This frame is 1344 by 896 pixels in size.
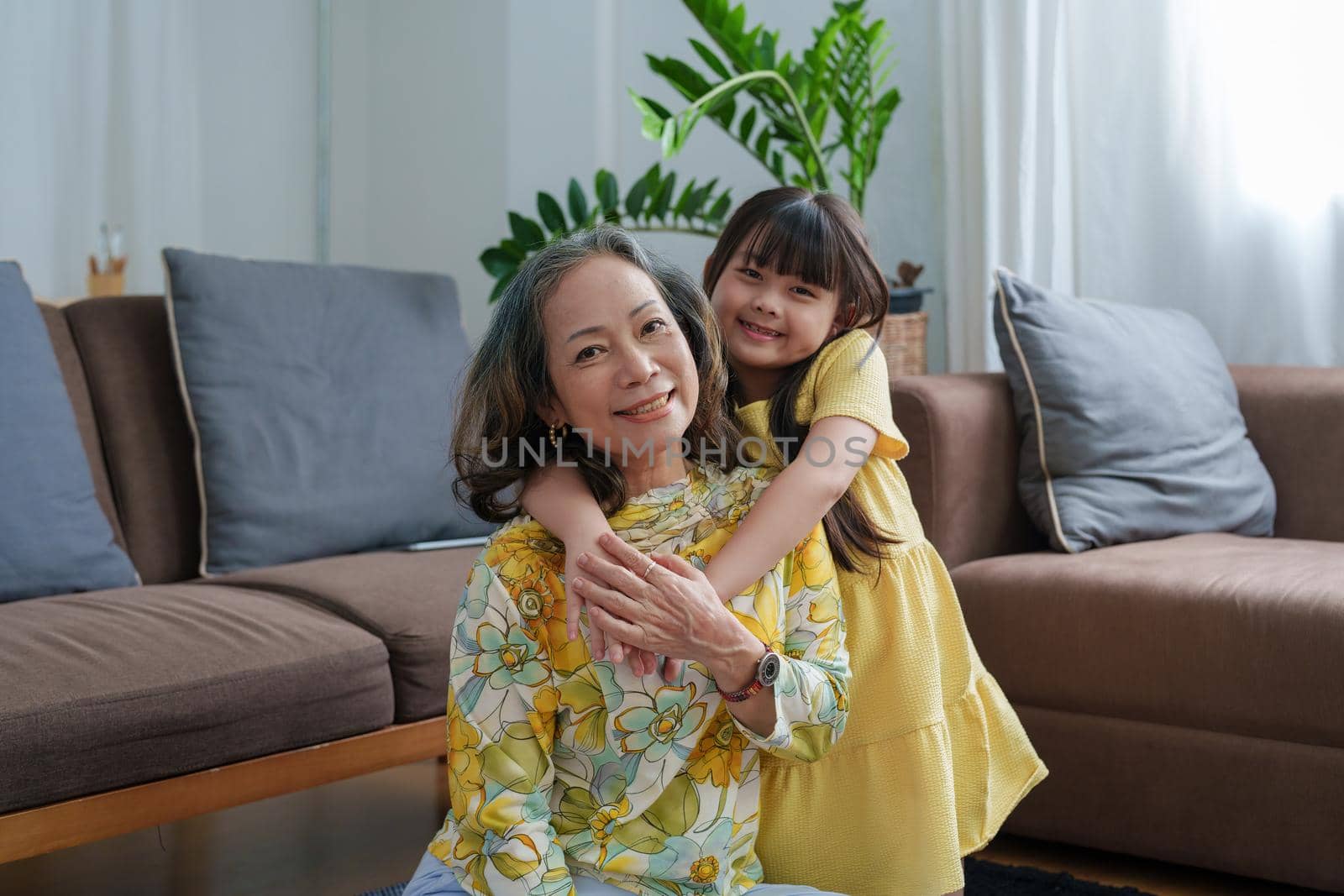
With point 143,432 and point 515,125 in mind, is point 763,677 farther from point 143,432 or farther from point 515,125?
point 515,125

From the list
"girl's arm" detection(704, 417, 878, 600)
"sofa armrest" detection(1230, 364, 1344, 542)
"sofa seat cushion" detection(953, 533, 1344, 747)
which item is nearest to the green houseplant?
"sofa armrest" detection(1230, 364, 1344, 542)

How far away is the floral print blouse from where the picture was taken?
43.5 inches

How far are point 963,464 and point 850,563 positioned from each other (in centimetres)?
97

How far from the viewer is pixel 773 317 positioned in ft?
4.78

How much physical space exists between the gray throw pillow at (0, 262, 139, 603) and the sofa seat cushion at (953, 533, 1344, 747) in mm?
1439

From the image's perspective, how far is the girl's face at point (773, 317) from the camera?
1460mm

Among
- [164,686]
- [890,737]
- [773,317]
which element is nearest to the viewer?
[890,737]

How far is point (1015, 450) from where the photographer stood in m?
2.41

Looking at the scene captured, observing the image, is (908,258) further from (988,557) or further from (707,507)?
(707,507)

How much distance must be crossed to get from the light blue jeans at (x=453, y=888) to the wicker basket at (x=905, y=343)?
5.98 feet

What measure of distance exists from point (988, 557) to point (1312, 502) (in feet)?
2.25

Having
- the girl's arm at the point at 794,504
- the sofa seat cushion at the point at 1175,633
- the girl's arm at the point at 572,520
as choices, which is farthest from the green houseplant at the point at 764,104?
the girl's arm at the point at 572,520

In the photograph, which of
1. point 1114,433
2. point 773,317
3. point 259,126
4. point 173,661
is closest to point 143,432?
point 173,661

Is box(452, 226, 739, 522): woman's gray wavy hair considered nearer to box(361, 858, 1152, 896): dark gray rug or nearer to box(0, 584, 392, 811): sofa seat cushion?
box(0, 584, 392, 811): sofa seat cushion
